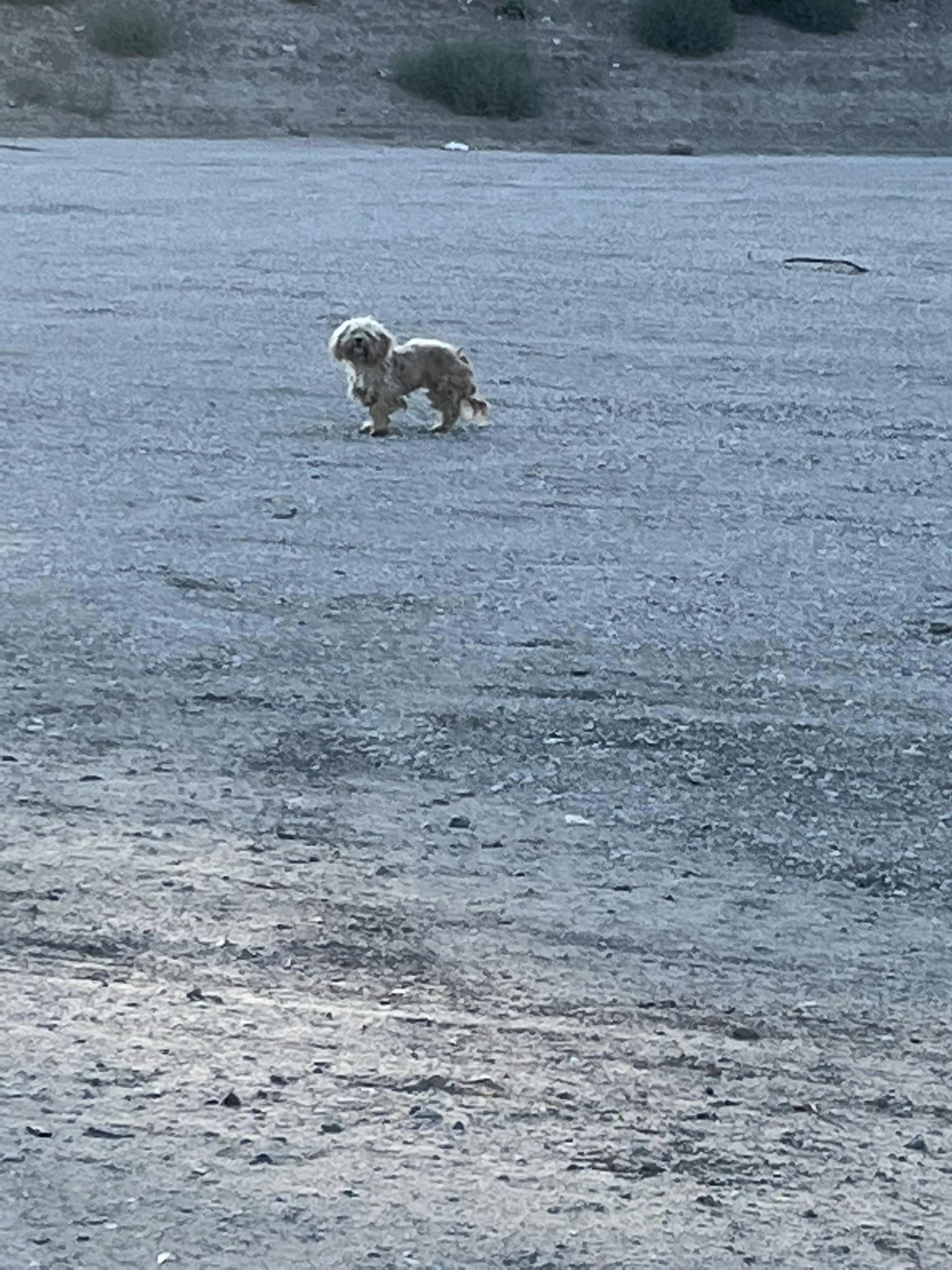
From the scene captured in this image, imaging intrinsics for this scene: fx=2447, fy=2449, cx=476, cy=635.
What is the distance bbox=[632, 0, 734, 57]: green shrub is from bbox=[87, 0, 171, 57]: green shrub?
992 centimetres

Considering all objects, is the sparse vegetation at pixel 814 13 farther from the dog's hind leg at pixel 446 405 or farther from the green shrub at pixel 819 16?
the dog's hind leg at pixel 446 405

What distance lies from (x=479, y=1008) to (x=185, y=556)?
455cm

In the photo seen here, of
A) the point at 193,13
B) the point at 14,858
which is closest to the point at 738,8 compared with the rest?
the point at 193,13

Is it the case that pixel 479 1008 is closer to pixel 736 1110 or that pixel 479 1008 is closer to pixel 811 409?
pixel 736 1110

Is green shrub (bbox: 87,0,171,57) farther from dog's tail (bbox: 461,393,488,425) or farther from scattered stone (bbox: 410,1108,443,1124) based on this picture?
scattered stone (bbox: 410,1108,443,1124)

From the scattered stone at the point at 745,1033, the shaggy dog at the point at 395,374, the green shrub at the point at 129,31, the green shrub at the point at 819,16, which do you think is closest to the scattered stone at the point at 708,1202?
the scattered stone at the point at 745,1033

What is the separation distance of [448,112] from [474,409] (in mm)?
30652

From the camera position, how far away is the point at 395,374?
1225cm

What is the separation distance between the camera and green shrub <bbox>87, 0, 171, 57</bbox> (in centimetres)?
4253

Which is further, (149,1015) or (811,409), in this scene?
(811,409)

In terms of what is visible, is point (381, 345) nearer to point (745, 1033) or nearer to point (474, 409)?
point (474, 409)

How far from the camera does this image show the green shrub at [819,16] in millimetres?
51062

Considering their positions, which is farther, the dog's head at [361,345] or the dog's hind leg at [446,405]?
the dog's hind leg at [446,405]

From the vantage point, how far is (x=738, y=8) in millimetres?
52312
